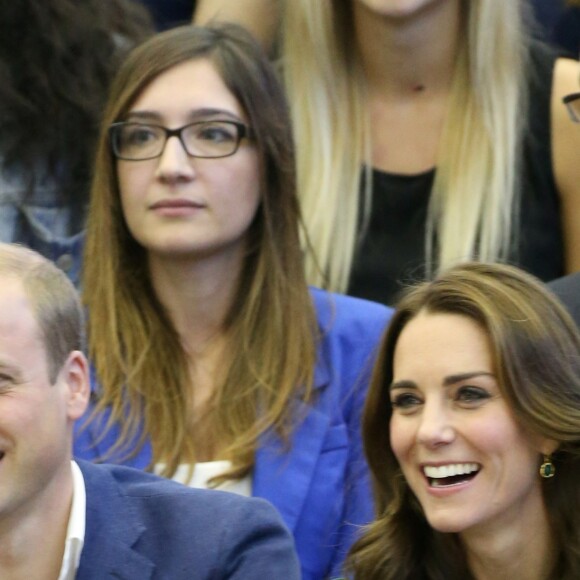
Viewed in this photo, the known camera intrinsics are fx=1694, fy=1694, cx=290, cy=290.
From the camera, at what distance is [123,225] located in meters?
4.16

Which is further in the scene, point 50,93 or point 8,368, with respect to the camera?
point 50,93

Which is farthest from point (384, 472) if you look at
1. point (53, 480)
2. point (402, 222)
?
point (402, 222)

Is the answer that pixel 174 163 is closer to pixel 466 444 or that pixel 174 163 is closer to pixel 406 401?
pixel 406 401

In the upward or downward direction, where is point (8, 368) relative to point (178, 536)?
upward

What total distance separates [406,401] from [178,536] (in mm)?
519

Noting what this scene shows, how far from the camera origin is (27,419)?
2.98 metres

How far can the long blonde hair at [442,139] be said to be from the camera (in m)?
4.21

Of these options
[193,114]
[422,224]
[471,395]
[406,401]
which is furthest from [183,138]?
[471,395]

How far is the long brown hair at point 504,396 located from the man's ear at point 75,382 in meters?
0.62

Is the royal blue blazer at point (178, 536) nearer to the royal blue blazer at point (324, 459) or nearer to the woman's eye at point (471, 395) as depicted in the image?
the woman's eye at point (471, 395)

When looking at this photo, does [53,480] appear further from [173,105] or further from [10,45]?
[10,45]

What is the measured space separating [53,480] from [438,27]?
1.85 m

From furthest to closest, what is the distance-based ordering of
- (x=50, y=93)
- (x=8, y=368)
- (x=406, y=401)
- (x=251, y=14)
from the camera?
1. (x=251, y=14)
2. (x=50, y=93)
3. (x=406, y=401)
4. (x=8, y=368)

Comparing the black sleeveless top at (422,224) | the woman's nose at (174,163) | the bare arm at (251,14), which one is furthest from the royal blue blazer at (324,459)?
the bare arm at (251,14)
